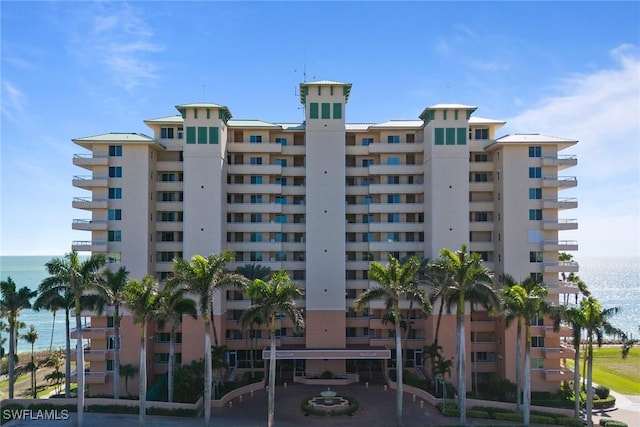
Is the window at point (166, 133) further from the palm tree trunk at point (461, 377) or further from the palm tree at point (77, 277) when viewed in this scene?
the palm tree trunk at point (461, 377)

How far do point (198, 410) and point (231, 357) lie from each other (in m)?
13.3

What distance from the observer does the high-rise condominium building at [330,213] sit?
164 ft

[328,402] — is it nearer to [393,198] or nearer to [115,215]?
[393,198]

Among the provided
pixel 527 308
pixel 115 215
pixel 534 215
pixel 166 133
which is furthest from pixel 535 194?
pixel 115 215

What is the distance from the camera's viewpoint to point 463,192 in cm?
5200

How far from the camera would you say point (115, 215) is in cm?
5028

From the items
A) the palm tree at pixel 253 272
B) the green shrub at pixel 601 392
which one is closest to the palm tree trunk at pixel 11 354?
the palm tree at pixel 253 272

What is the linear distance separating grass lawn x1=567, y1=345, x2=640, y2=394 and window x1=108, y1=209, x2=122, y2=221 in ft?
193

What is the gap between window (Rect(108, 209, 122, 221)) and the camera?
165 feet

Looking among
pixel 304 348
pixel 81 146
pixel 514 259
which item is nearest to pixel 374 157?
pixel 514 259

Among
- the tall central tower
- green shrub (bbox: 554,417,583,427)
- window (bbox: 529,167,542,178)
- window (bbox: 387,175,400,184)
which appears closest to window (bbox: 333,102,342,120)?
the tall central tower

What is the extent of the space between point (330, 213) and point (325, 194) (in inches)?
87.5

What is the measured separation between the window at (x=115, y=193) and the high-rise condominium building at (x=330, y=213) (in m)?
0.16

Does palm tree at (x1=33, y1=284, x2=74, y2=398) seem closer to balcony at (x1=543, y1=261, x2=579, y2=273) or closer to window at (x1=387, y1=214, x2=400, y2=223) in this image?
window at (x1=387, y1=214, x2=400, y2=223)
